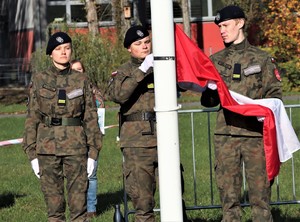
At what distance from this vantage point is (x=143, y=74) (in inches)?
299

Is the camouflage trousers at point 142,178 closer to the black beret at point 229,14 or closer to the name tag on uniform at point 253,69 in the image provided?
the name tag on uniform at point 253,69

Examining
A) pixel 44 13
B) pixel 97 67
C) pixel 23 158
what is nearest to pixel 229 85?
pixel 23 158

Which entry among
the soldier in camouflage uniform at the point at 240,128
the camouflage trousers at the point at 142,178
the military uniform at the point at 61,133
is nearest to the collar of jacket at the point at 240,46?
the soldier in camouflage uniform at the point at 240,128

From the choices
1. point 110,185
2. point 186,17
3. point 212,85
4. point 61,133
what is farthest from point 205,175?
point 186,17

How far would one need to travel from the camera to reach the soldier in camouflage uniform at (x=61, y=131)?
27.0ft

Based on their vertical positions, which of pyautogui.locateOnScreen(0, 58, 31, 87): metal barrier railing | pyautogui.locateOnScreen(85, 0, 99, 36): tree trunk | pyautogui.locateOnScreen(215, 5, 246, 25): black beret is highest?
pyautogui.locateOnScreen(85, 0, 99, 36): tree trunk

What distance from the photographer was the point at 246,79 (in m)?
7.80

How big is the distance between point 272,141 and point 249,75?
631 mm

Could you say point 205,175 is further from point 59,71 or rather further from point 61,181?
point 59,71

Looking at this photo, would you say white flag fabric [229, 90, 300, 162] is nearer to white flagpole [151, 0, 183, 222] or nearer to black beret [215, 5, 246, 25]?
black beret [215, 5, 246, 25]

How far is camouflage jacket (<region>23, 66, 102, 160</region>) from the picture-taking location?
8.23 metres

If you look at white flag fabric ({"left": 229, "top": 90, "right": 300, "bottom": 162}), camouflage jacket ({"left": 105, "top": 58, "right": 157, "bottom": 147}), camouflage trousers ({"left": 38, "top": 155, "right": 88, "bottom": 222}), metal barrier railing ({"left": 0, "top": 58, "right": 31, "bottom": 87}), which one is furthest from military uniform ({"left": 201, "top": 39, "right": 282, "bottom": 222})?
metal barrier railing ({"left": 0, "top": 58, "right": 31, "bottom": 87})

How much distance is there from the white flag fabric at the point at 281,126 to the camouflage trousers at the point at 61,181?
1.64 metres

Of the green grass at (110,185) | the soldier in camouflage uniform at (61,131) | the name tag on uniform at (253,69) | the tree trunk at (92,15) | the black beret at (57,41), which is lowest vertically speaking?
the green grass at (110,185)
